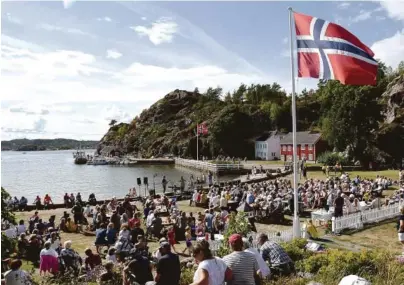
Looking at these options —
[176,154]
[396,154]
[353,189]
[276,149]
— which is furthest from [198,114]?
[353,189]

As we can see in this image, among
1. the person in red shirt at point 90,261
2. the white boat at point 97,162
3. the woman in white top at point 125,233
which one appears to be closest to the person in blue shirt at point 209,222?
the woman in white top at point 125,233

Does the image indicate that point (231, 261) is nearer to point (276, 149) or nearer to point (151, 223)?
point (151, 223)

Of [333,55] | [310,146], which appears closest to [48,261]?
[333,55]

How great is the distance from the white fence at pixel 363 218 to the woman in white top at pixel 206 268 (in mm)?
12977

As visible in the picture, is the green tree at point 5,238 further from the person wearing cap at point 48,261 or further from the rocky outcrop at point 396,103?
the rocky outcrop at point 396,103

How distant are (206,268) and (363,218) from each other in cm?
1569

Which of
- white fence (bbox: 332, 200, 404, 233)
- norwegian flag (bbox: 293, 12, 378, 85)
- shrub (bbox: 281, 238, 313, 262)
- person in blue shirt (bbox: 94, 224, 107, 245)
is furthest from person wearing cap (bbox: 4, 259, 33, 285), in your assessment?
white fence (bbox: 332, 200, 404, 233)

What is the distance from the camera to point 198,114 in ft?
436

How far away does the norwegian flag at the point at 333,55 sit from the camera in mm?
13961

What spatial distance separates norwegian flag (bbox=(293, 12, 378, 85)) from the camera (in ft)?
45.8

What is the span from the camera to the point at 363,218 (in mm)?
19531

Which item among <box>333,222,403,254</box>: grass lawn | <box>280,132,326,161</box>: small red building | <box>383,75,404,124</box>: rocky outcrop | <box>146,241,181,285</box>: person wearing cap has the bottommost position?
<box>333,222,403,254</box>: grass lawn

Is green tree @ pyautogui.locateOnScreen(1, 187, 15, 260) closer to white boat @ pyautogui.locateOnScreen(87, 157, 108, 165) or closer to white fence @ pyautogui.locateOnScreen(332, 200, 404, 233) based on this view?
white fence @ pyautogui.locateOnScreen(332, 200, 404, 233)

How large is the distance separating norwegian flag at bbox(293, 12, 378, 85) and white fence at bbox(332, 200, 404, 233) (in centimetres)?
675
